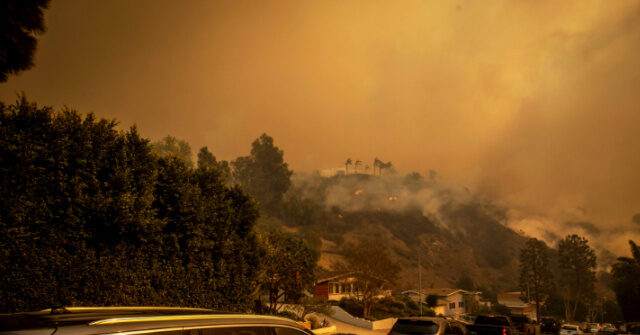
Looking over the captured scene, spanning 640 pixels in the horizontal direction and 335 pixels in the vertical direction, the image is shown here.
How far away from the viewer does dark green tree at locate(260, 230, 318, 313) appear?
90.6 ft

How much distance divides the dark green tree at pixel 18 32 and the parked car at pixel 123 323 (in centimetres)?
1144

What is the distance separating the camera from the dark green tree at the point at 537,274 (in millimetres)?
87625

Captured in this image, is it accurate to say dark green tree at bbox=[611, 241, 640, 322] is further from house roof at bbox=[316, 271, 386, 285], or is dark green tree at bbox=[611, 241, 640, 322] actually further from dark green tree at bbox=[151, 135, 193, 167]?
dark green tree at bbox=[151, 135, 193, 167]

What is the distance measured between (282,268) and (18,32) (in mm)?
21786

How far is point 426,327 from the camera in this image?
1046 cm

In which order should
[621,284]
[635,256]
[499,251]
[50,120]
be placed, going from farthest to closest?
[499,251]
[621,284]
[635,256]
[50,120]

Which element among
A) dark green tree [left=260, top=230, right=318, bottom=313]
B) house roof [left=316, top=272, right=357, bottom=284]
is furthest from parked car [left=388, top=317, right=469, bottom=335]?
house roof [left=316, top=272, right=357, bottom=284]

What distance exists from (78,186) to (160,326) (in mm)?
11510

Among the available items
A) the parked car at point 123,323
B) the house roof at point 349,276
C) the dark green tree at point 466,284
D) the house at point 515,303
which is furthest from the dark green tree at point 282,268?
the dark green tree at point 466,284

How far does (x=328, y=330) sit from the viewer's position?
82.5 feet

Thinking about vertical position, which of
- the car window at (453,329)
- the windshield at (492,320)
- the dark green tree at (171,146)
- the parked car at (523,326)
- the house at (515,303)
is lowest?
the house at (515,303)

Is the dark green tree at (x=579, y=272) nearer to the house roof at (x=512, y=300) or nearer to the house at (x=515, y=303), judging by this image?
the house at (x=515, y=303)

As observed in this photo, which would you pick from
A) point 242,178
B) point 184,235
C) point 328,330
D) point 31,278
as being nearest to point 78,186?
point 31,278

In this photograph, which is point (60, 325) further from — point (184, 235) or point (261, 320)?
point (184, 235)
